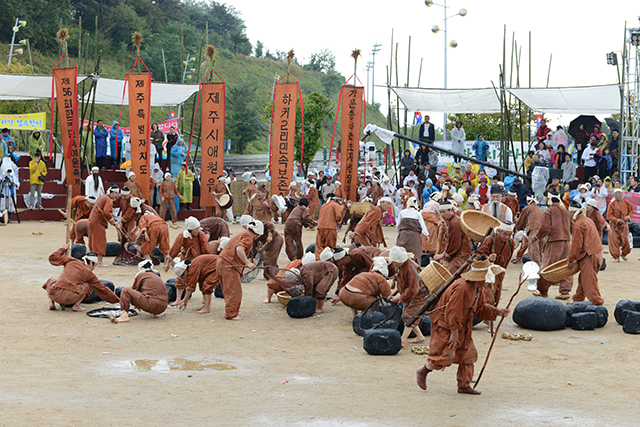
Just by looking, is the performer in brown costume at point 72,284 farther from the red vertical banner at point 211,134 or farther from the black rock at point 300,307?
the red vertical banner at point 211,134

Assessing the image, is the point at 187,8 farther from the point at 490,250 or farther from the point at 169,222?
the point at 490,250

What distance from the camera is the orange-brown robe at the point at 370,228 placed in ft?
42.0

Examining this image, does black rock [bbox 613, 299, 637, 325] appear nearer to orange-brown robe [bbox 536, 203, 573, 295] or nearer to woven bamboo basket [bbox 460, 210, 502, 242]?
woven bamboo basket [bbox 460, 210, 502, 242]

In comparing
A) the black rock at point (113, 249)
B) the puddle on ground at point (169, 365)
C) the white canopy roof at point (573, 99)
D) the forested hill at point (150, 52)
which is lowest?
the puddle on ground at point (169, 365)

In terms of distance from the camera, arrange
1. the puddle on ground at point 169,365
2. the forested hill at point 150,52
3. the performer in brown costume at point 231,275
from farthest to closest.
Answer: the forested hill at point 150,52 < the performer in brown costume at point 231,275 < the puddle on ground at point 169,365

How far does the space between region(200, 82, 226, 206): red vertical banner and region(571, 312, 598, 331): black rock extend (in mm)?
10087

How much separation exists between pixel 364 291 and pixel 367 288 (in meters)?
0.06

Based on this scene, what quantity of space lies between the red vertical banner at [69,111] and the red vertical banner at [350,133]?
751cm

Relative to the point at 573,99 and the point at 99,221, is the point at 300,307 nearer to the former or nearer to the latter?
the point at 99,221

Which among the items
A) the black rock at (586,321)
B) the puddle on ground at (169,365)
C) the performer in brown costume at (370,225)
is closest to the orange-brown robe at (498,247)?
the black rock at (586,321)

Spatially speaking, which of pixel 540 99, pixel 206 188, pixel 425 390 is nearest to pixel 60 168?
pixel 206 188

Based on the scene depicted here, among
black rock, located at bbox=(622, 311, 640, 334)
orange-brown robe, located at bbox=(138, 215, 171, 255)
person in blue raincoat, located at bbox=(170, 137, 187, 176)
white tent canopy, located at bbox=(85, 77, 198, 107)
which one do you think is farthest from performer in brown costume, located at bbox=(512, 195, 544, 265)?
white tent canopy, located at bbox=(85, 77, 198, 107)

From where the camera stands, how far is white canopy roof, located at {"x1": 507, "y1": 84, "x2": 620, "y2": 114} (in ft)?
70.8

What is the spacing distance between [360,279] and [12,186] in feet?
48.3
